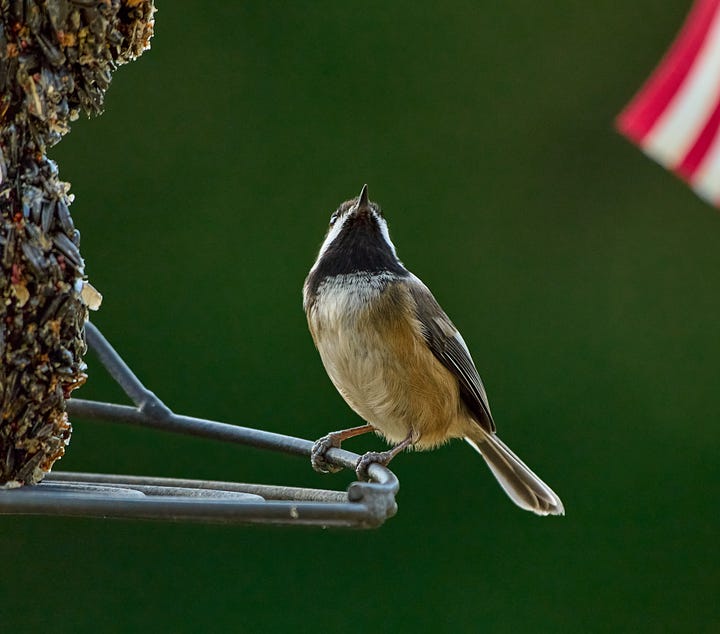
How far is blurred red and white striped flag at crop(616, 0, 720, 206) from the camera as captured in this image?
191 cm

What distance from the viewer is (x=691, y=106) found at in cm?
197

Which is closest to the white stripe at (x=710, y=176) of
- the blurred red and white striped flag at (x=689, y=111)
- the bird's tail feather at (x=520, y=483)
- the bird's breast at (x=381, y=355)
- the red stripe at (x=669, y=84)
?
the blurred red and white striped flag at (x=689, y=111)

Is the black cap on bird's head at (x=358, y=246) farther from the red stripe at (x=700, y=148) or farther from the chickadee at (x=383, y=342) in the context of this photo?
the red stripe at (x=700, y=148)

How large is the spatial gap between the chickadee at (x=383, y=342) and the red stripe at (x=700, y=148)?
63 centimetres

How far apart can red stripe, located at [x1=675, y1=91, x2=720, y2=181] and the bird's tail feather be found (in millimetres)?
851

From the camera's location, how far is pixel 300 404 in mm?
3422

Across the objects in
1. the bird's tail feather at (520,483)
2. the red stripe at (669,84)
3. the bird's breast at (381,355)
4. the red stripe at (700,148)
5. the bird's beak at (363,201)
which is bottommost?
the bird's tail feather at (520,483)

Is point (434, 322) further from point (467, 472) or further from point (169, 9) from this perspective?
point (169, 9)

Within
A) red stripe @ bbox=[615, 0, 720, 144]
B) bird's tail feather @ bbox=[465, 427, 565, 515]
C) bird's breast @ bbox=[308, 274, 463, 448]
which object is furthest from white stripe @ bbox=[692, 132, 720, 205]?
bird's tail feather @ bbox=[465, 427, 565, 515]

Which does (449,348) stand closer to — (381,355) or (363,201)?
(381,355)

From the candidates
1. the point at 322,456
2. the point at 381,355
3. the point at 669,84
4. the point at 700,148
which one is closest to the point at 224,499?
the point at 322,456

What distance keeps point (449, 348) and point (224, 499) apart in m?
1.17

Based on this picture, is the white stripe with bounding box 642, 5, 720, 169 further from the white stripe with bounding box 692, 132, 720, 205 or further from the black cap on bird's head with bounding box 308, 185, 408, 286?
the black cap on bird's head with bounding box 308, 185, 408, 286

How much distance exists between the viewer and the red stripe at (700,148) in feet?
6.25
